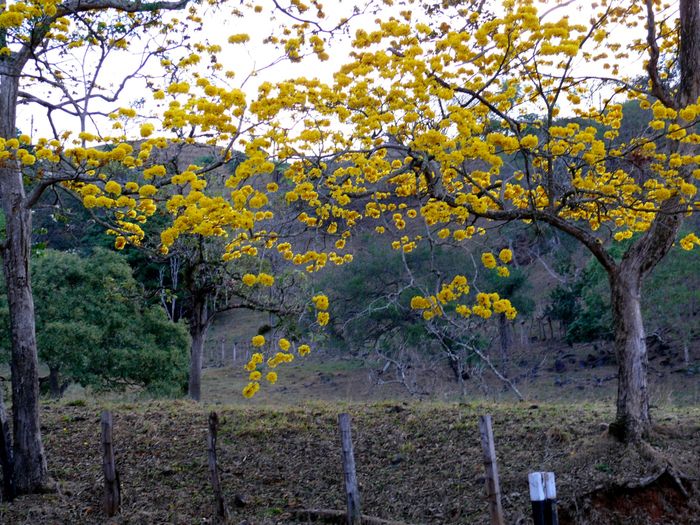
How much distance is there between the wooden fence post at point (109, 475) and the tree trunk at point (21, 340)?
993 millimetres

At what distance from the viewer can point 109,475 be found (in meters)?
7.96

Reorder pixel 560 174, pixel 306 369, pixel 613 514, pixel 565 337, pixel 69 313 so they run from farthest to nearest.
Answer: pixel 306 369 < pixel 565 337 < pixel 69 313 < pixel 560 174 < pixel 613 514

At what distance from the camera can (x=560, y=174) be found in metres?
9.86

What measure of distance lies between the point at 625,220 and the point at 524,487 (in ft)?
11.1

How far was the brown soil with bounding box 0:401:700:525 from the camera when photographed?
7305 millimetres

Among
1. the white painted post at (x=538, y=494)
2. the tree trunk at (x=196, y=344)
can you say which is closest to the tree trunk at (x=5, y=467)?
the white painted post at (x=538, y=494)

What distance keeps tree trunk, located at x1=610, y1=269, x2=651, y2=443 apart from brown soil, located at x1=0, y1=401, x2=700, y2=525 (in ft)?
0.74

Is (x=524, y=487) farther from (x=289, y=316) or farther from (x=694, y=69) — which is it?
(x=694, y=69)

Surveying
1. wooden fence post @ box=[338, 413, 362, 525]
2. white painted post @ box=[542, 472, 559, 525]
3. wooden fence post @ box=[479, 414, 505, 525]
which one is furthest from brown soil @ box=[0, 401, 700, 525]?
white painted post @ box=[542, 472, 559, 525]

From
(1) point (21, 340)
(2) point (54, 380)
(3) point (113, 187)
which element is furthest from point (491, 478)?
(2) point (54, 380)

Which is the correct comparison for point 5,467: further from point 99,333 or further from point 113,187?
point 99,333

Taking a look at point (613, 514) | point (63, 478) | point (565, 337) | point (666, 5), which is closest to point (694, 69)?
point (666, 5)

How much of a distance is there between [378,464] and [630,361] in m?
3.09

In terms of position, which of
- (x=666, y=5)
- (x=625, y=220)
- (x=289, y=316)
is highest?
(x=666, y=5)
